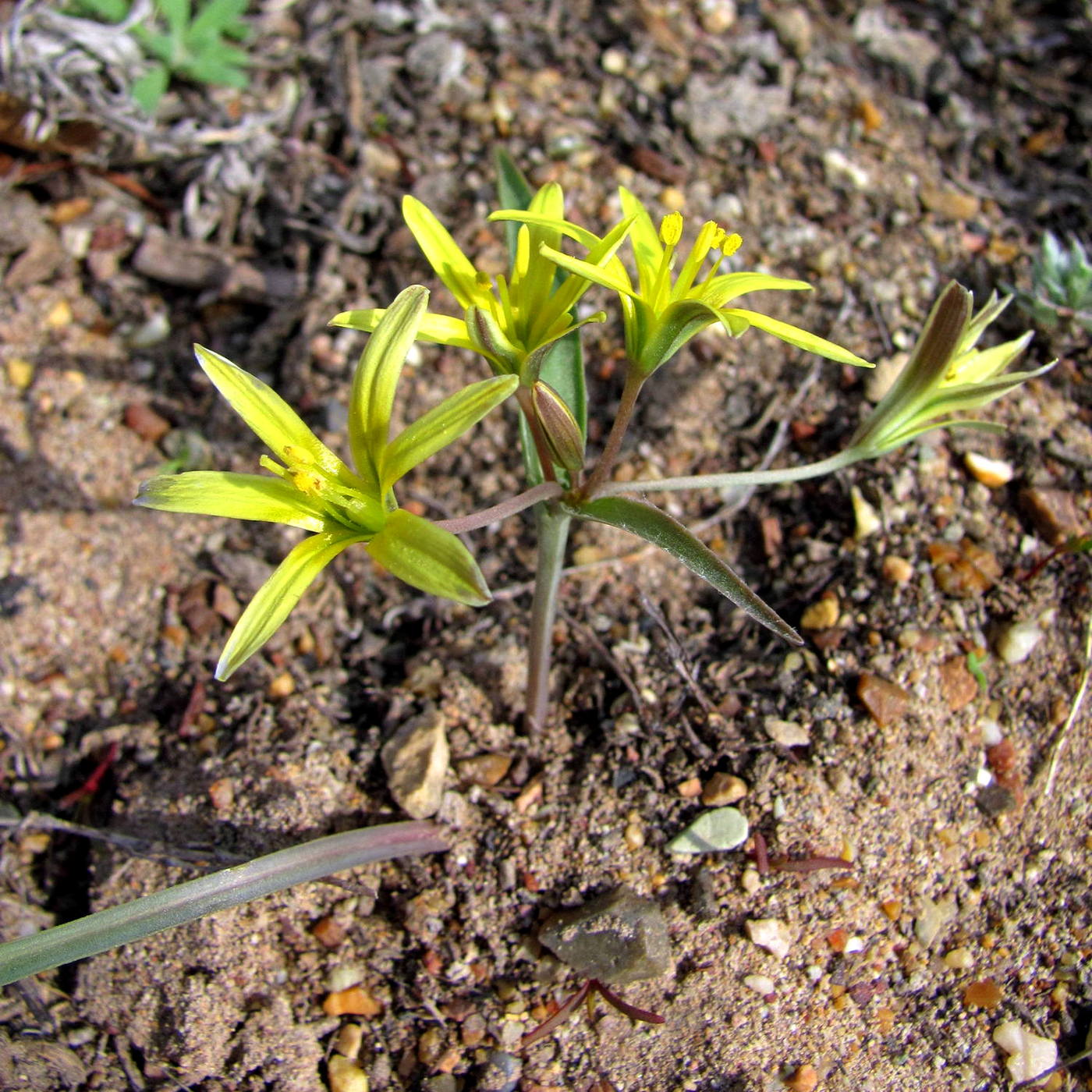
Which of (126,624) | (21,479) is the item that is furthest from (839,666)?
(21,479)

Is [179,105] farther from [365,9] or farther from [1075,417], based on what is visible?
[1075,417]

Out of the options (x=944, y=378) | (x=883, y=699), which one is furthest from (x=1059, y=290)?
(x=883, y=699)

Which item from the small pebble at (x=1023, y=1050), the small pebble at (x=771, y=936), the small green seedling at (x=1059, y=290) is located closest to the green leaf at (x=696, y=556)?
the small pebble at (x=771, y=936)

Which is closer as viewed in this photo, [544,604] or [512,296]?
[512,296]

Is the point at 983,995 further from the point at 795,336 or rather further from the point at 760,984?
the point at 795,336

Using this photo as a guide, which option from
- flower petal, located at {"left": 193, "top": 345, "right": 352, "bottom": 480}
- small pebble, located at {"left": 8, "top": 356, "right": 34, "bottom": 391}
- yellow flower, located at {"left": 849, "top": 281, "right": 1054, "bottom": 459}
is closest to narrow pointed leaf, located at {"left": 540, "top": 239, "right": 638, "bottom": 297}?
flower petal, located at {"left": 193, "top": 345, "right": 352, "bottom": 480}

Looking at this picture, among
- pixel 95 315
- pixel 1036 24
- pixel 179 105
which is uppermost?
pixel 1036 24
